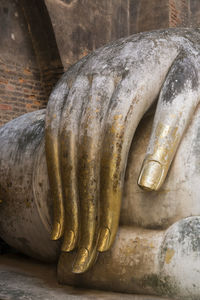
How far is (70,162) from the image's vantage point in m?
1.63

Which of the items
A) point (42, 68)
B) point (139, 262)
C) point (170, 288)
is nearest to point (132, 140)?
point (139, 262)

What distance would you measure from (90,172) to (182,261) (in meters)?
0.50

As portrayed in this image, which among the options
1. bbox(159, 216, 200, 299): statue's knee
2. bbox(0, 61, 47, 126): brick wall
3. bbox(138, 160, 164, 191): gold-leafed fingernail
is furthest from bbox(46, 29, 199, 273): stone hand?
bbox(0, 61, 47, 126): brick wall

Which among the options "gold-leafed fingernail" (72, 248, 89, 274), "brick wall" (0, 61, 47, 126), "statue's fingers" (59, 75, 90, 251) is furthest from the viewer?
"brick wall" (0, 61, 47, 126)

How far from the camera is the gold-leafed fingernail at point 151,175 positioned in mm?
1406

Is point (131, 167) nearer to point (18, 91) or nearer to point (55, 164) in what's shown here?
point (55, 164)

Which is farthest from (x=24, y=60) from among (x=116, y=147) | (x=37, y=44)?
(x=116, y=147)

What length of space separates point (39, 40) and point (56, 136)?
5.08 meters

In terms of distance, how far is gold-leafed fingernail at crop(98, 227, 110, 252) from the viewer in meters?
1.50

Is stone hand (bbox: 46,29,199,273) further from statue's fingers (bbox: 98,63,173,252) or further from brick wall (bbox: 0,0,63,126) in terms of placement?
brick wall (bbox: 0,0,63,126)

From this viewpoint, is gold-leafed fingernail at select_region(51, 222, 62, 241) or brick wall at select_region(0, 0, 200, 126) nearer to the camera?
gold-leafed fingernail at select_region(51, 222, 62, 241)

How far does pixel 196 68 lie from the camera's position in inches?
64.1

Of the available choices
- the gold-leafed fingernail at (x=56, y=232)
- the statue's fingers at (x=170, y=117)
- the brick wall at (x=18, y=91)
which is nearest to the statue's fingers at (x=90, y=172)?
the gold-leafed fingernail at (x=56, y=232)

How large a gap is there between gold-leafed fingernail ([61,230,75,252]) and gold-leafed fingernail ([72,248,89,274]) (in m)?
0.06
